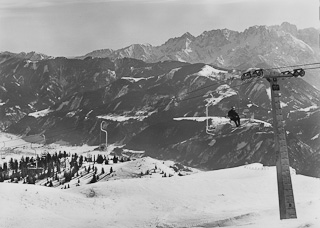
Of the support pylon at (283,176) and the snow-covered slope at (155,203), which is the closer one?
the support pylon at (283,176)

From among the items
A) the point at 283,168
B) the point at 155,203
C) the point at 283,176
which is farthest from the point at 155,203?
the point at 283,168

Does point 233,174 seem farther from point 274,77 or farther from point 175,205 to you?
point 274,77

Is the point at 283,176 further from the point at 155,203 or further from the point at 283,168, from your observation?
the point at 155,203

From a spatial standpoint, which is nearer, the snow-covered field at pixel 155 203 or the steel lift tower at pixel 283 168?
the steel lift tower at pixel 283 168

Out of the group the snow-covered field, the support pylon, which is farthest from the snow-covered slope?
the support pylon

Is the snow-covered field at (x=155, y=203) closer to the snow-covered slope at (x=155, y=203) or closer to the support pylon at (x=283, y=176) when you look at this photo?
the snow-covered slope at (x=155, y=203)

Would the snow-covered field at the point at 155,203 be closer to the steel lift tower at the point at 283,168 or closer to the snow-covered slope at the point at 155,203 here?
the snow-covered slope at the point at 155,203

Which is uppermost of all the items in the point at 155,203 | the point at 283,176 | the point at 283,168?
the point at 283,168

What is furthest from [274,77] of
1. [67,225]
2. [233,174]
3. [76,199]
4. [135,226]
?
[233,174]

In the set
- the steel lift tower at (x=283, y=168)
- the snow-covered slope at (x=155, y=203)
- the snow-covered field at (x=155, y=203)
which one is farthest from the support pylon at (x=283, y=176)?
the snow-covered field at (x=155, y=203)

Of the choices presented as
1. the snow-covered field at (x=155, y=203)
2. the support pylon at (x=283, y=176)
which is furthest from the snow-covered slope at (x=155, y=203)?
the support pylon at (x=283, y=176)

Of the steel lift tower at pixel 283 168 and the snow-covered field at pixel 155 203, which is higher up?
the steel lift tower at pixel 283 168
